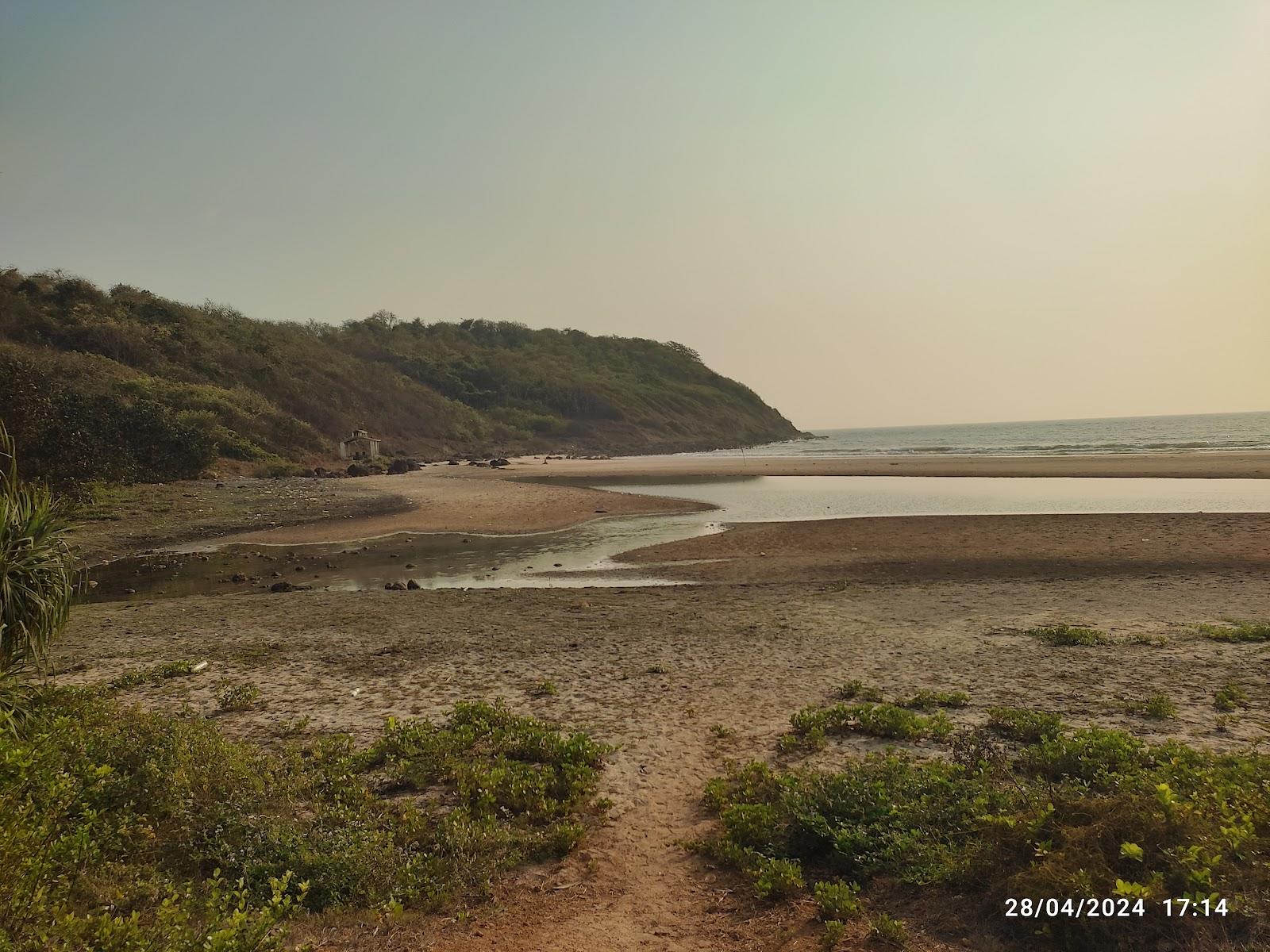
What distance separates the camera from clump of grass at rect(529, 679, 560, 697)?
32.3ft

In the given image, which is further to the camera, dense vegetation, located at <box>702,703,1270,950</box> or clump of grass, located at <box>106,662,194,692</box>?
clump of grass, located at <box>106,662,194,692</box>

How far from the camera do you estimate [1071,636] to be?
1170 cm

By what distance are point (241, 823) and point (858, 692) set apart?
283 inches

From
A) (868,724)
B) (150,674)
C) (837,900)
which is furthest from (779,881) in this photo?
(150,674)

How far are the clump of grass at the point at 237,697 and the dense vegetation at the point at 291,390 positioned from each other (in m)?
23.5

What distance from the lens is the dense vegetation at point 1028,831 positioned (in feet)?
13.1

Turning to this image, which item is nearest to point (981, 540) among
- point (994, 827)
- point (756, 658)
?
point (756, 658)

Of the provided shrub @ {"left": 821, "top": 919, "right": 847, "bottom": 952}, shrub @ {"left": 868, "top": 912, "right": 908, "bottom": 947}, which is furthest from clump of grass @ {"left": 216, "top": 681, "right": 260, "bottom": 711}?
shrub @ {"left": 868, "top": 912, "right": 908, "bottom": 947}

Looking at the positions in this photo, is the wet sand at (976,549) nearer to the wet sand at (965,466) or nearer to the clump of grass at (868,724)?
the clump of grass at (868,724)

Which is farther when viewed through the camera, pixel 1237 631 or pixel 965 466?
pixel 965 466

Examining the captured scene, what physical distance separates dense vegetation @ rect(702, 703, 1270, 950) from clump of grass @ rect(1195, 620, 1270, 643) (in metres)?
5.88

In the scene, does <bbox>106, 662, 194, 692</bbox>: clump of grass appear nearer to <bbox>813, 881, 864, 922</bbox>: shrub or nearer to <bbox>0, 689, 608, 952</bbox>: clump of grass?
<bbox>0, 689, 608, 952</bbox>: clump of grass

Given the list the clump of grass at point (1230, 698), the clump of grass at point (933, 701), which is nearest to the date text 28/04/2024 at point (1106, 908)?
the clump of grass at point (933, 701)

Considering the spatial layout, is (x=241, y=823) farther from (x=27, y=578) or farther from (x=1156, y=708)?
(x=1156, y=708)
